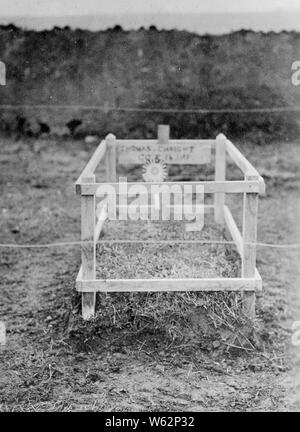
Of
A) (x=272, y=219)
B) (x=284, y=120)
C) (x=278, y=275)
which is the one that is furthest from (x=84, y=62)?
(x=278, y=275)

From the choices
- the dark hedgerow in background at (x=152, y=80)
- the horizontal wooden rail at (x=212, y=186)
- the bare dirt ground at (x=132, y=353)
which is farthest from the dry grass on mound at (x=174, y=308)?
the dark hedgerow in background at (x=152, y=80)

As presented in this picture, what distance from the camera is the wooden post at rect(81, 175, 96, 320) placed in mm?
4215

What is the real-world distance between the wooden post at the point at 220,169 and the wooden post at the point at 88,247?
1.83 m

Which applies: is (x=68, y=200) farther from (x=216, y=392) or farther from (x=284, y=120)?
(x=216, y=392)

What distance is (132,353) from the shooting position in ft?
13.8

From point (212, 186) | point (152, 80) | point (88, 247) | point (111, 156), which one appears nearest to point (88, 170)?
point (88, 247)

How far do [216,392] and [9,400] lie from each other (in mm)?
1171

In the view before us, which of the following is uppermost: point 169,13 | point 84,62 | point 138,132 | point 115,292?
point 169,13

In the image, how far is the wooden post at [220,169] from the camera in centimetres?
575

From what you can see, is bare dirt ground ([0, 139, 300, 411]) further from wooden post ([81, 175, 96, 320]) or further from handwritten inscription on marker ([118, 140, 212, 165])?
handwritten inscription on marker ([118, 140, 212, 165])

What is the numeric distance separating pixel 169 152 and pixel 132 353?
6.02 ft

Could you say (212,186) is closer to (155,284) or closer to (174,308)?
(155,284)

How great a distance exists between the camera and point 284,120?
9.11m
